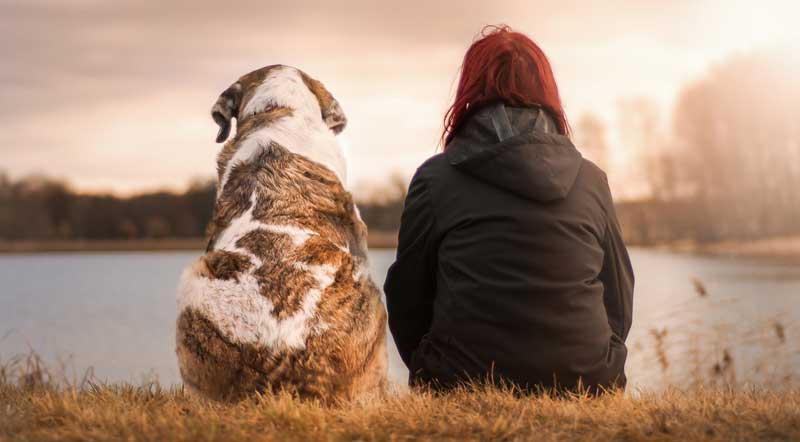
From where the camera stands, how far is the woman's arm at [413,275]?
423cm

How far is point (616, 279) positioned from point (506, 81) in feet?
4.47

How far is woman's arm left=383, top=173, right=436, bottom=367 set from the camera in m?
4.23

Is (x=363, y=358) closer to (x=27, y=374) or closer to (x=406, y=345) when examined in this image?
(x=406, y=345)

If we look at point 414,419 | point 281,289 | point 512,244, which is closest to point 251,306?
point 281,289

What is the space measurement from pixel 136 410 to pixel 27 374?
14.7ft

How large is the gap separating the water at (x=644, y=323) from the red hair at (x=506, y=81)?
123cm

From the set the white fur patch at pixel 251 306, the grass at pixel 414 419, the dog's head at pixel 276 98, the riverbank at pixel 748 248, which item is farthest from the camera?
the riverbank at pixel 748 248

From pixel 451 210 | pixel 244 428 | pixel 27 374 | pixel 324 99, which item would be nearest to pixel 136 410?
pixel 244 428

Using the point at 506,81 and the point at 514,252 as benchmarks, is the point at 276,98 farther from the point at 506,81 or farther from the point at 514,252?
the point at 514,252

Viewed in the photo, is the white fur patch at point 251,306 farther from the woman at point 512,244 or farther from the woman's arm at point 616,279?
the woman's arm at point 616,279

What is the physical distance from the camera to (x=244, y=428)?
11.7 ft

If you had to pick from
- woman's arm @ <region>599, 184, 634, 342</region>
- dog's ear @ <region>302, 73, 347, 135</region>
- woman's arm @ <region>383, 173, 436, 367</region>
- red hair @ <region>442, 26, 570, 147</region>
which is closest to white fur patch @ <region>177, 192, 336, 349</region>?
woman's arm @ <region>383, 173, 436, 367</region>

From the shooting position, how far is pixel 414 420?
3779mm

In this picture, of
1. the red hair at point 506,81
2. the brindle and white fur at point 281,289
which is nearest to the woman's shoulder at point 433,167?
the red hair at point 506,81
